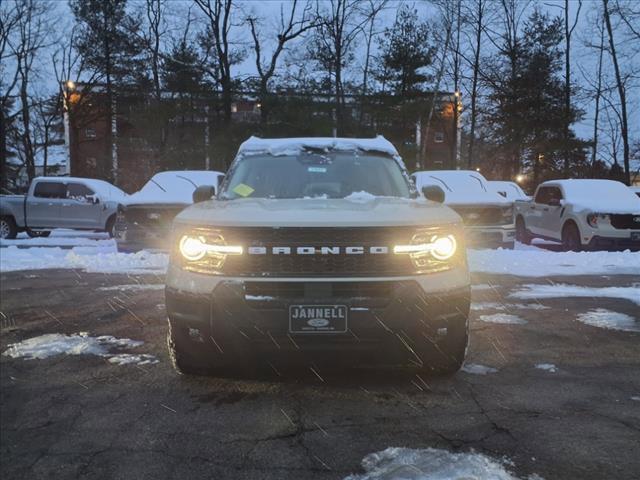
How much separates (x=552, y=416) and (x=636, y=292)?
4993 millimetres

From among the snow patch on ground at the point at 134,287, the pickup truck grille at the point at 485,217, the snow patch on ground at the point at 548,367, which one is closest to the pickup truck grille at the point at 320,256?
the snow patch on ground at the point at 548,367

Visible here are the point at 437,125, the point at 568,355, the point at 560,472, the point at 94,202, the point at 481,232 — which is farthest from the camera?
the point at 437,125

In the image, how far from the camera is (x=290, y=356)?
342 centimetres

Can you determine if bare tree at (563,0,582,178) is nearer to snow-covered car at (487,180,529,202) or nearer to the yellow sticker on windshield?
snow-covered car at (487,180,529,202)

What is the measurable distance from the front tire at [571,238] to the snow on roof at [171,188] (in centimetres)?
779

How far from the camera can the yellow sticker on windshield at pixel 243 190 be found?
15.6 feet

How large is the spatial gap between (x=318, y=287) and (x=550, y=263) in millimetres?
7950

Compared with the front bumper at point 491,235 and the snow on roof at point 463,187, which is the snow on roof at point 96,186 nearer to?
the snow on roof at point 463,187

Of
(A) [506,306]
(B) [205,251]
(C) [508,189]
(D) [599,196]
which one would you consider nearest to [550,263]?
(D) [599,196]

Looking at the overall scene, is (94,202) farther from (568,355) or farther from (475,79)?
(475,79)

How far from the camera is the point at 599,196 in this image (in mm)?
12477

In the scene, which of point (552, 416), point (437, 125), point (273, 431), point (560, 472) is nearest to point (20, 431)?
point (273, 431)

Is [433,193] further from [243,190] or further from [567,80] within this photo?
[567,80]

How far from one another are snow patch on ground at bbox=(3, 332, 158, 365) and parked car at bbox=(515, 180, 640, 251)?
9933 millimetres
